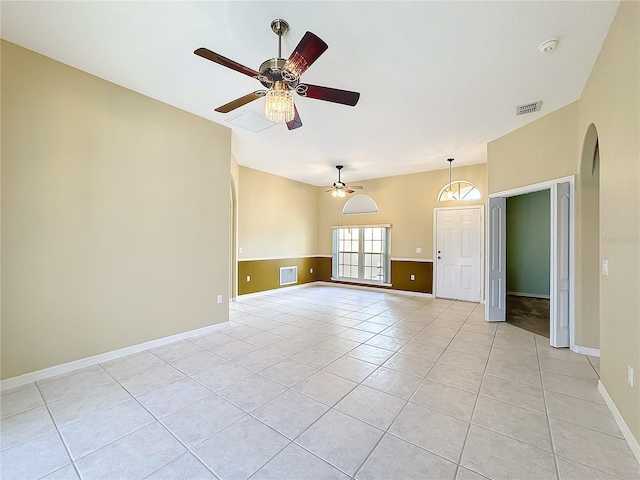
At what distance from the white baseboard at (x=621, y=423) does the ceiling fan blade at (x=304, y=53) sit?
3188 mm

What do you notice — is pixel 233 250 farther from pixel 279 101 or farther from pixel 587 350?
pixel 587 350

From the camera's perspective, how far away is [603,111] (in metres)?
2.43

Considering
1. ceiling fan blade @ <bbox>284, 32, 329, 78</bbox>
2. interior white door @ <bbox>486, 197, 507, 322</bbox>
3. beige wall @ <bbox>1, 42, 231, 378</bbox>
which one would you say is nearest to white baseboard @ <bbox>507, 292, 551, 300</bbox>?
interior white door @ <bbox>486, 197, 507, 322</bbox>

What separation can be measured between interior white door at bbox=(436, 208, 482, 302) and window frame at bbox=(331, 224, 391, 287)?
1289 millimetres

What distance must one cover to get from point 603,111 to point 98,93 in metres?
4.95

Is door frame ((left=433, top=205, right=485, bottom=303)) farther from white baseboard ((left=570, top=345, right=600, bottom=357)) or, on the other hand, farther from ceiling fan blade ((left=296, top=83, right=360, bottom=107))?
ceiling fan blade ((left=296, top=83, right=360, bottom=107))

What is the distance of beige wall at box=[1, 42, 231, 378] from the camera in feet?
8.29

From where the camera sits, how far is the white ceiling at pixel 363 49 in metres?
2.04

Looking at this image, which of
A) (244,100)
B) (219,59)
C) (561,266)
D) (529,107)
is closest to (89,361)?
(244,100)

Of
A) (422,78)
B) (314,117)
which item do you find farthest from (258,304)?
(422,78)

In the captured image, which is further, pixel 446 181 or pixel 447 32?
pixel 446 181

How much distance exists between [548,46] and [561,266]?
2.53 metres

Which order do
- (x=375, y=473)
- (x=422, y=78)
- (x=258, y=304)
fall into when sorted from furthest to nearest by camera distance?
(x=258, y=304) < (x=422, y=78) < (x=375, y=473)

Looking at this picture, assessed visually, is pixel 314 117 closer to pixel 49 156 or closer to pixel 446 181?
pixel 49 156
